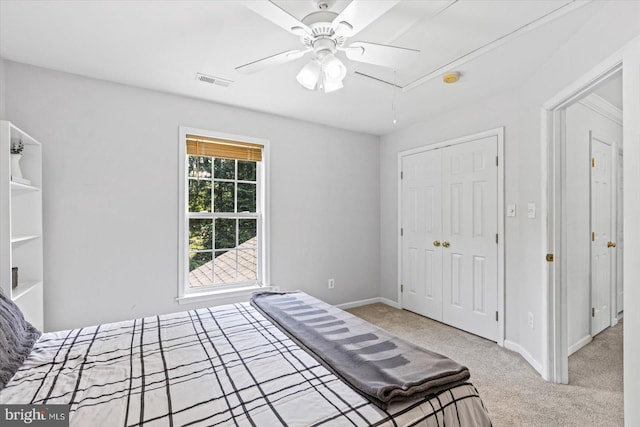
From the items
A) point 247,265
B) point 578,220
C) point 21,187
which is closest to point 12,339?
point 21,187

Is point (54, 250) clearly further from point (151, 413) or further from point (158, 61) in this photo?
point (151, 413)

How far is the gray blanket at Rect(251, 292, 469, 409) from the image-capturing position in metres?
Answer: 1.11

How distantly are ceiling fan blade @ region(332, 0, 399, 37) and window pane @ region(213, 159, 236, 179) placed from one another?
2172 mm

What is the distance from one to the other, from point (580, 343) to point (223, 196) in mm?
3767

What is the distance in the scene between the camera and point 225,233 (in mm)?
3275

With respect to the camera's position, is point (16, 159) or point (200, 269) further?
point (200, 269)

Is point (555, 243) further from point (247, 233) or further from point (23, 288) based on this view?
point (23, 288)

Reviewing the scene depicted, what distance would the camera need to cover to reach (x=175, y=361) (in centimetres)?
135

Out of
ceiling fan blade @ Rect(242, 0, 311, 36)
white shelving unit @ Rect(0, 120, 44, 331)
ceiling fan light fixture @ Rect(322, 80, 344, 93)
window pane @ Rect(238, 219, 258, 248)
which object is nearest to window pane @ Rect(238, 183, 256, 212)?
window pane @ Rect(238, 219, 258, 248)

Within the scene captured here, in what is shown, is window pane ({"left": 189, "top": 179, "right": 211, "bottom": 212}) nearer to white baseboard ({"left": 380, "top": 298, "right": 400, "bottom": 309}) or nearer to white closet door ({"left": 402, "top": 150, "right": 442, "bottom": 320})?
white closet door ({"left": 402, "top": 150, "right": 442, "bottom": 320})

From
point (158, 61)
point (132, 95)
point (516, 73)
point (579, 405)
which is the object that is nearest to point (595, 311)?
point (579, 405)

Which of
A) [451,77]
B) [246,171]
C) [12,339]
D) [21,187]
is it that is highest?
[451,77]

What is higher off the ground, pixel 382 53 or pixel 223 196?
pixel 382 53

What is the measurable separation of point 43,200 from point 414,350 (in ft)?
9.48
